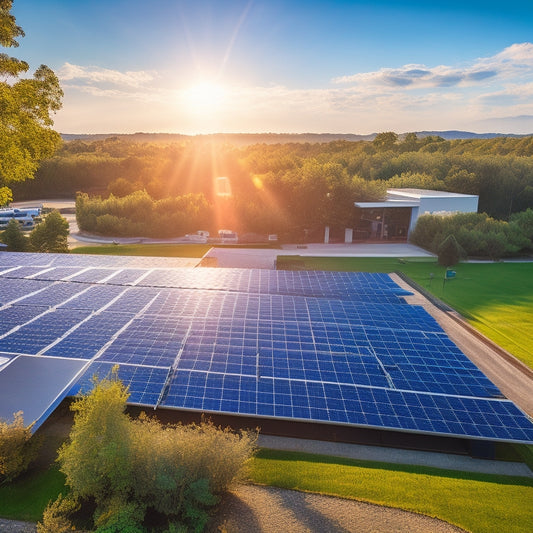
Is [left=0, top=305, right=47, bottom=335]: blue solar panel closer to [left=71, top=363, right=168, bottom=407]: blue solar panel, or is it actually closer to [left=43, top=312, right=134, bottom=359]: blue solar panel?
[left=43, top=312, right=134, bottom=359]: blue solar panel

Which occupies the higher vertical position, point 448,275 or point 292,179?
point 292,179

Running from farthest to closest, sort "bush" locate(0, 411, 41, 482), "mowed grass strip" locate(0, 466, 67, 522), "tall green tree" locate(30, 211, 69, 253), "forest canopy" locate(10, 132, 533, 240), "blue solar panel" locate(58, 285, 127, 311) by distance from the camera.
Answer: "forest canopy" locate(10, 132, 533, 240), "tall green tree" locate(30, 211, 69, 253), "blue solar panel" locate(58, 285, 127, 311), "bush" locate(0, 411, 41, 482), "mowed grass strip" locate(0, 466, 67, 522)

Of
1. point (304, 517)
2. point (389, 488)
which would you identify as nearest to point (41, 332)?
point (304, 517)

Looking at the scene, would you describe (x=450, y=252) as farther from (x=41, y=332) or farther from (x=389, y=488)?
(x=41, y=332)

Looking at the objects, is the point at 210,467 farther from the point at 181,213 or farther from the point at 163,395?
the point at 181,213

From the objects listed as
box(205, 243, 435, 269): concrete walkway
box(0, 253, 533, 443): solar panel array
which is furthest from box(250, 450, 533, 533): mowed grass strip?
box(205, 243, 435, 269): concrete walkway

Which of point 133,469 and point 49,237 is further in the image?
point 49,237

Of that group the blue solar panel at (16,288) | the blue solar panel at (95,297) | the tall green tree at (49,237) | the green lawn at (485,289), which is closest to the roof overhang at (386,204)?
the green lawn at (485,289)

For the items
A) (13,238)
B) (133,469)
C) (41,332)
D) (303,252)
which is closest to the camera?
(133,469)
